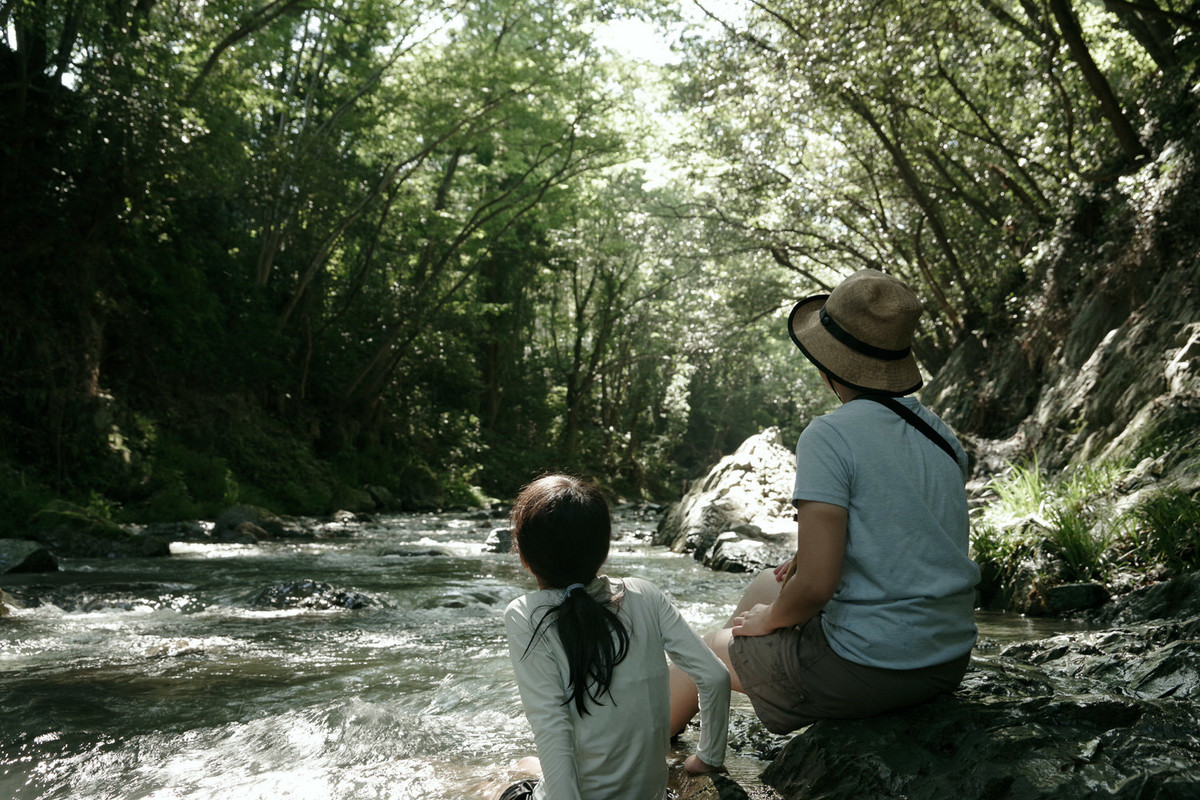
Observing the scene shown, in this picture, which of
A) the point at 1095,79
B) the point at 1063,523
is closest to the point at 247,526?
the point at 1063,523

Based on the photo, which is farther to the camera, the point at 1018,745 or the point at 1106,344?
the point at 1106,344

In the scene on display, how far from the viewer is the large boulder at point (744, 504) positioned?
33.3 ft

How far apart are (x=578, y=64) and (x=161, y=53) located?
8.31 metres

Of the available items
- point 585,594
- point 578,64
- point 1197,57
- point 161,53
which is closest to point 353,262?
point 578,64

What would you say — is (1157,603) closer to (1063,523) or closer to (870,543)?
(1063,523)

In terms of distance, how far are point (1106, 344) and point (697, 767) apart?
25.5 ft

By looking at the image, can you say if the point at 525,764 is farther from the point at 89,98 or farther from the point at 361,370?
the point at 361,370

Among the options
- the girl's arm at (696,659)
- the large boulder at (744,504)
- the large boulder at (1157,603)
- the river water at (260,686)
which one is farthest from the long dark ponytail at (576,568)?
the large boulder at (744,504)

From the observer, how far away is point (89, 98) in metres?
11.0

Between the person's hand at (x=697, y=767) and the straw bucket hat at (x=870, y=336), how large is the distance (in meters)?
1.13

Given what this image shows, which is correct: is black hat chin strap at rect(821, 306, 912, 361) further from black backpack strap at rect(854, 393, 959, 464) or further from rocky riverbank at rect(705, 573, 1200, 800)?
rocky riverbank at rect(705, 573, 1200, 800)

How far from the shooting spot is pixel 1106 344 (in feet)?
28.7

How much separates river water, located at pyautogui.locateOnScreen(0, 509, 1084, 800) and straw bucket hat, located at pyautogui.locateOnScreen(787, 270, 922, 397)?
4.07 feet

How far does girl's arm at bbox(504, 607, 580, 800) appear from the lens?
213cm
